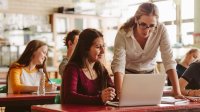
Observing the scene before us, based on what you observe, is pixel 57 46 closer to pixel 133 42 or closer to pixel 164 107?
pixel 133 42

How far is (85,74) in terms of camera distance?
2.93 meters

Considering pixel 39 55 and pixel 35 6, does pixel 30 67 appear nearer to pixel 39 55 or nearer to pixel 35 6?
pixel 39 55

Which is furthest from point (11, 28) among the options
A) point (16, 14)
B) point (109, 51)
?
point (109, 51)

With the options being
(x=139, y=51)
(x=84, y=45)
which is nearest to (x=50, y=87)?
(x=139, y=51)

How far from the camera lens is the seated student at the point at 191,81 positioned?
11.3 ft

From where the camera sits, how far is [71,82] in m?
2.80

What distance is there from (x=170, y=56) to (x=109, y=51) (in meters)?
7.10

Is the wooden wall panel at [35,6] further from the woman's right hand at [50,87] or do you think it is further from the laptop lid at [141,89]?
the laptop lid at [141,89]

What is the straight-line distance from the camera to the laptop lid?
2.55 metres

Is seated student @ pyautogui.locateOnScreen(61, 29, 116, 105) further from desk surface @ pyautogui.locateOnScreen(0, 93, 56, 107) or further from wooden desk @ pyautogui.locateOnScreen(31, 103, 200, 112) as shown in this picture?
desk surface @ pyautogui.locateOnScreen(0, 93, 56, 107)

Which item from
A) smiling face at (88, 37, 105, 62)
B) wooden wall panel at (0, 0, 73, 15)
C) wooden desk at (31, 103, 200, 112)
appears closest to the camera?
wooden desk at (31, 103, 200, 112)

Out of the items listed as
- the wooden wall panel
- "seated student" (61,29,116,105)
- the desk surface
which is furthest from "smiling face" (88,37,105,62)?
the wooden wall panel

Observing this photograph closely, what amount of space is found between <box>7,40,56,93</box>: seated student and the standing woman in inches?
46.0

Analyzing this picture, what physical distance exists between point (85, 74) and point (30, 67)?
1.49 meters
